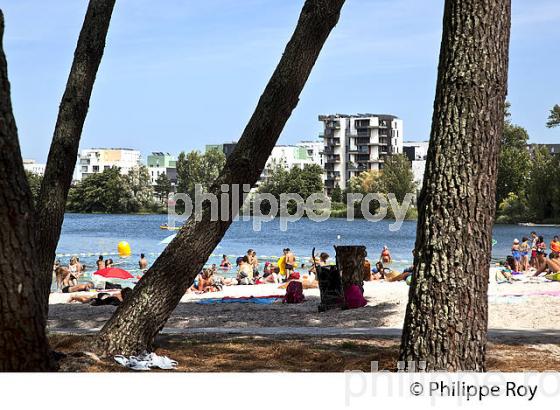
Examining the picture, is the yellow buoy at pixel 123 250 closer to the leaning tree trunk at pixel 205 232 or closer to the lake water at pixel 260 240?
the lake water at pixel 260 240

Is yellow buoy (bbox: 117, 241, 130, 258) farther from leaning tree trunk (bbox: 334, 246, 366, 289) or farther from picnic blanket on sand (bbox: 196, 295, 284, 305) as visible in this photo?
→ leaning tree trunk (bbox: 334, 246, 366, 289)

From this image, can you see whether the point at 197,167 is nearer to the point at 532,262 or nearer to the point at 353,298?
the point at 532,262

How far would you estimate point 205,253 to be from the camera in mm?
6379

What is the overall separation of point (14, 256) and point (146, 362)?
2.76 meters

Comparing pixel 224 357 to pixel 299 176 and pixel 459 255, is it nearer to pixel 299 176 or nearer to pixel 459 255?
pixel 459 255

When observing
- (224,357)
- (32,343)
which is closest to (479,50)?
(32,343)

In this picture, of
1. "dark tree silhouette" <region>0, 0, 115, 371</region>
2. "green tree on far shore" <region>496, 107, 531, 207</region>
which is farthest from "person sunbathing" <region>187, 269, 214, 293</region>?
"green tree on far shore" <region>496, 107, 531, 207</region>

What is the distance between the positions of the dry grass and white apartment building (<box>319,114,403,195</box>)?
12769 cm

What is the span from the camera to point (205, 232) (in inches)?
251

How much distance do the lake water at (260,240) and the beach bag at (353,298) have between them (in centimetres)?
2240
